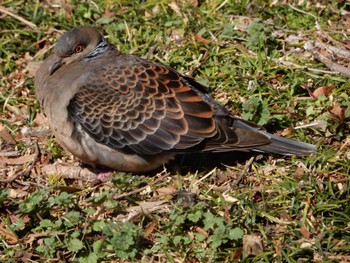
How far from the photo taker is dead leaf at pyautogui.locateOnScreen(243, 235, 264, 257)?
17.3 ft

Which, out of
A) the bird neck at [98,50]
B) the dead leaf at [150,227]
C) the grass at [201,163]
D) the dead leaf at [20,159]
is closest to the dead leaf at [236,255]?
the grass at [201,163]

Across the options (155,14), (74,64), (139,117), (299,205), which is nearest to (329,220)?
(299,205)

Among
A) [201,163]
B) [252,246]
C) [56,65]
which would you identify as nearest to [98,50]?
[56,65]

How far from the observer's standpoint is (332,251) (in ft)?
17.2

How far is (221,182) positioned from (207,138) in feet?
A: 1.39

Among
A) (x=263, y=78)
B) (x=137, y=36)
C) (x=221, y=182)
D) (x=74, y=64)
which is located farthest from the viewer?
(x=137, y=36)

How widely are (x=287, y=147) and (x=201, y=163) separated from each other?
771 millimetres

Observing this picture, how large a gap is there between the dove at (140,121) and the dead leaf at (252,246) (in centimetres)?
92

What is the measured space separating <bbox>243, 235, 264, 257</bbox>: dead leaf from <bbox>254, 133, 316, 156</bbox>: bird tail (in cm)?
96

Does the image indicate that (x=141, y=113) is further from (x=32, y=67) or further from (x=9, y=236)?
(x=32, y=67)

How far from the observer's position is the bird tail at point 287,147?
6035mm

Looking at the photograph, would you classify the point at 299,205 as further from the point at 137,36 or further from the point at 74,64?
the point at 137,36

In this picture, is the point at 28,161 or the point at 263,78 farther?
the point at 263,78

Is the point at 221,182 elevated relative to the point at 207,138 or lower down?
lower down
